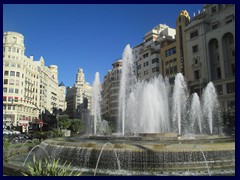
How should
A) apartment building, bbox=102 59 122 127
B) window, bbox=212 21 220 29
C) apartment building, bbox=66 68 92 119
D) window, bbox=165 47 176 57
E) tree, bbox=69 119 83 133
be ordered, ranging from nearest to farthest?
tree, bbox=69 119 83 133 < window, bbox=212 21 220 29 < window, bbox=165 47 176 57 < apartment building, bbox=102 59 122 127 < apartment building, bbox=66 68 92 119

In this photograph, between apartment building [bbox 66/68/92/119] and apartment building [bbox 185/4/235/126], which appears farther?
apartment building [bbox 66/68/92/119]

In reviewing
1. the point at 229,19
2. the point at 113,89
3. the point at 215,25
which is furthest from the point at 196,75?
the point at 113,89

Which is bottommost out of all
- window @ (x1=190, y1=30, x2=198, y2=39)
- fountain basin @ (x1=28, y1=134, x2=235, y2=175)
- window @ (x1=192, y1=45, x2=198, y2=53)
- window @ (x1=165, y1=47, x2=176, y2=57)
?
fountain basin @ (x1=28, y1=134, x2=235, y2=175)

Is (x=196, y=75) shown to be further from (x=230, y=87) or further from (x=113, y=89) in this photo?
(x=113, y=89)

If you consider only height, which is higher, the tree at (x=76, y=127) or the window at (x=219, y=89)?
the window at (x=219, y=89)

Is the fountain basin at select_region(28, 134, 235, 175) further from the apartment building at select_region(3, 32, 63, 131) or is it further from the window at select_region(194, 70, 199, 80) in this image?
the apartment building at select_region(3, 32, 63, 131)

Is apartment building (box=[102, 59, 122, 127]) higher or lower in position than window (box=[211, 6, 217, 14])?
lower

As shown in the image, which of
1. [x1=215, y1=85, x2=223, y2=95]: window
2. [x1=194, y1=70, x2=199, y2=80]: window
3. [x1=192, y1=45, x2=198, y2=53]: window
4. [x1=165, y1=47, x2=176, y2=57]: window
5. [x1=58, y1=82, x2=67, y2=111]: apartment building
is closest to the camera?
[x1=215, y1=85, x2=223, y2=95]: window

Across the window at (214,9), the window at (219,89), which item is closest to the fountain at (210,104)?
the window at (219,89)

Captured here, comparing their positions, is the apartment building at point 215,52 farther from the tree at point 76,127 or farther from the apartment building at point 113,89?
the apartment building at point 113,89

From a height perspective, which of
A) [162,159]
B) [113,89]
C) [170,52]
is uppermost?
[170,52]

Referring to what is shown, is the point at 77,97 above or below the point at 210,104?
above

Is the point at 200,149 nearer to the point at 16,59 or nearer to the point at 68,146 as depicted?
the point at 68,146

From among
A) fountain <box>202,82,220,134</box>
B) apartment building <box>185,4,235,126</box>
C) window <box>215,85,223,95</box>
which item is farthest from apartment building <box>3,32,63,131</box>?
window <box>215,85,223,95</box>
